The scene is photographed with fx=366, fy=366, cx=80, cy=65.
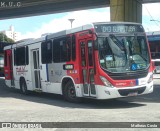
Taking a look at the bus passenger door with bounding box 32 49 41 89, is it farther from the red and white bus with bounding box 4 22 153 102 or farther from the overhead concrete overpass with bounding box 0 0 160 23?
the overhead concrete overpass with bounding box 0 0 160 23

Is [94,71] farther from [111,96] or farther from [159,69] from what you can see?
[159,69]

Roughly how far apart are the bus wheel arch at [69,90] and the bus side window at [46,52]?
1.61m

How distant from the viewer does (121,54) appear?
12977mm

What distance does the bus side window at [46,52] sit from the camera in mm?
16391

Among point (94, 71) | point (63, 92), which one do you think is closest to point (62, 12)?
point (63, 92)

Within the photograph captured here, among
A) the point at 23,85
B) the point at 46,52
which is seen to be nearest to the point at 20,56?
the point at 23,85

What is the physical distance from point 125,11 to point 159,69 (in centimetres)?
1521

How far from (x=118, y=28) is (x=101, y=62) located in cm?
153

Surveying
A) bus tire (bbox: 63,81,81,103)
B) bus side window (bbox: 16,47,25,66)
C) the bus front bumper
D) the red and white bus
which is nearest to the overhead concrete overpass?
bus side window (bbox: 16,47,25,66)

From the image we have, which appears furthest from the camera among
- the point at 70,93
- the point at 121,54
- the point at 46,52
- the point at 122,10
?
the point at 122,10

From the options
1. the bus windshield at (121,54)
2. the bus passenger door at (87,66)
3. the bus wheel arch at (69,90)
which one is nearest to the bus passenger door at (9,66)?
the bus wheel arch at (69,90)

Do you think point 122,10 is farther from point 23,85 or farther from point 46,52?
point 46,52

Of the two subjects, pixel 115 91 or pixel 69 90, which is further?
pixel 69 90

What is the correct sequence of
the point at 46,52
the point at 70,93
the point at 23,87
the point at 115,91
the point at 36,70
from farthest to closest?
the point at 23,87 < the point at 36,70 < the point at 46,52 < the point at 70,93 < the point at 115,91
